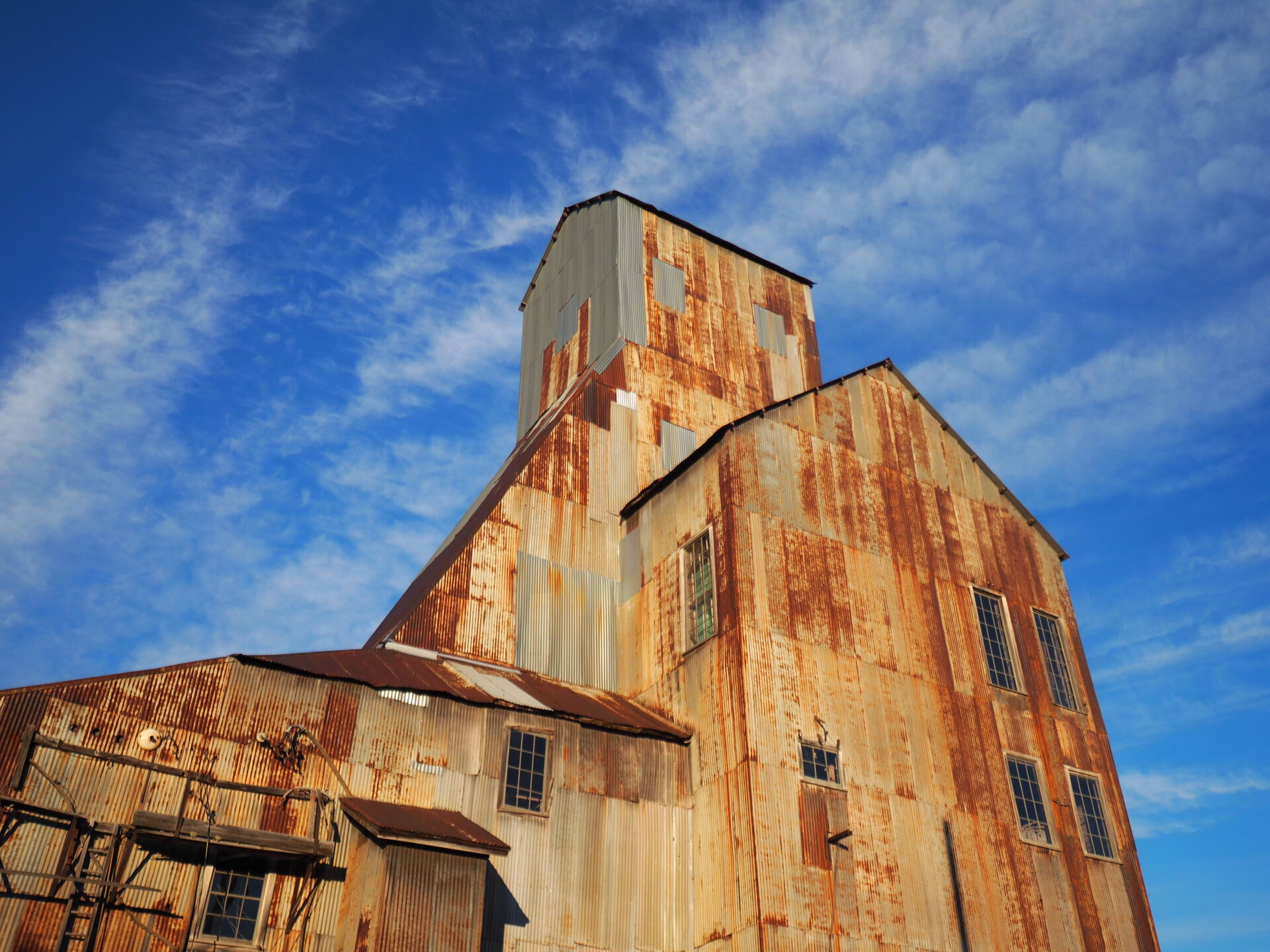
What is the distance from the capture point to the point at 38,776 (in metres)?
15.0

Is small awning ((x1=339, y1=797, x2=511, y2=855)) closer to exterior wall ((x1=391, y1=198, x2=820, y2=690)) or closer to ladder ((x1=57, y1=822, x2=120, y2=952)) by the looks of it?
ladder ((x1=57, y1=822, x2=120, y2=952))

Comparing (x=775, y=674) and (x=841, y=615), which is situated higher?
(x=841, y=615)

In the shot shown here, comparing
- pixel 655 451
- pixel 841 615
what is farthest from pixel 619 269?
pixel 841 615

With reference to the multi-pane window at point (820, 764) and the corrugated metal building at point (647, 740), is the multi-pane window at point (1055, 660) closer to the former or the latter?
the corrugated metal building at point (647, 740)

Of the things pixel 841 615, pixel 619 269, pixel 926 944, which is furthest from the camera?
pixel 619 269

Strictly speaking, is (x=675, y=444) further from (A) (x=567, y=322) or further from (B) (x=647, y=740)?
(B) (x=647, y=740)

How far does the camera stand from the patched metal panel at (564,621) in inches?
895

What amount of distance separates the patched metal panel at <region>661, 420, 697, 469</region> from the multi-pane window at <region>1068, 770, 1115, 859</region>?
11839mm

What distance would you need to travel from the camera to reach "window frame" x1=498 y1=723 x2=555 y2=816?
60.0 ft

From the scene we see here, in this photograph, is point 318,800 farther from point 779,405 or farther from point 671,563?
point 779,405

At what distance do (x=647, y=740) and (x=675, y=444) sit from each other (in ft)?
32.7

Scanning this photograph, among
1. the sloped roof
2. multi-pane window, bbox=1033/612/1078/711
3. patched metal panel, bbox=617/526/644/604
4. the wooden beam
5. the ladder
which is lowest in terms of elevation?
the ladder

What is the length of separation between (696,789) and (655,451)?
1017 cm

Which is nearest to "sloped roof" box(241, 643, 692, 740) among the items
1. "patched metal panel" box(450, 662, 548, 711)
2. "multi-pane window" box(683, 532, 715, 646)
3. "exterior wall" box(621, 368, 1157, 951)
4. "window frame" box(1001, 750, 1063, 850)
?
"patched metal panel" box(450, 662, 548, 711)
